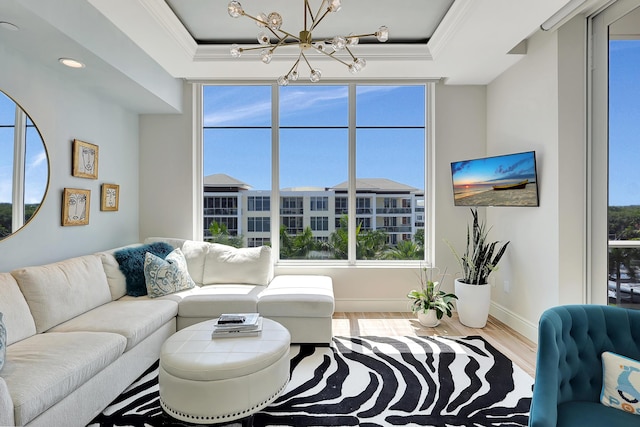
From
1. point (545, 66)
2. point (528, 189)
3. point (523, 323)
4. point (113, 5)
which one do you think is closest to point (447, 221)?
point (528, 189)

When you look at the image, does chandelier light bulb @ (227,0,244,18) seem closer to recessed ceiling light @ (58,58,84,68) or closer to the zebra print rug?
recessed ceiling light @ (58,58,84,68)

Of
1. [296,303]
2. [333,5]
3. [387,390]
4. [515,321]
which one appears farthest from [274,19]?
[515,321]

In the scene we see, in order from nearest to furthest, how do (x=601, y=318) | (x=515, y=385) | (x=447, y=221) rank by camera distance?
(x=601, y=318), (x=515, y=385), (x=447, y=221)

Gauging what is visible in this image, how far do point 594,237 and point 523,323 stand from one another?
3.54 ft

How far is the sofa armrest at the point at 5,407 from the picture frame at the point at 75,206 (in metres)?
1.87

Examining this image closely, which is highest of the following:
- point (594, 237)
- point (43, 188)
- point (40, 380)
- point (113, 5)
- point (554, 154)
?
point (113, 5)

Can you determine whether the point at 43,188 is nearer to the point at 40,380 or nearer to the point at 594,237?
the point at 40,380

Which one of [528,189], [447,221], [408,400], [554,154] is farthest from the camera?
[447,221]

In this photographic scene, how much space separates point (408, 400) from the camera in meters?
2.16

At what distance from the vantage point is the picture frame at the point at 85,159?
9.80ft

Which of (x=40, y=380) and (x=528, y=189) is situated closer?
(x=40, y=380)

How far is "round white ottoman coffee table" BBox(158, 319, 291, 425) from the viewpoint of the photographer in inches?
66.2

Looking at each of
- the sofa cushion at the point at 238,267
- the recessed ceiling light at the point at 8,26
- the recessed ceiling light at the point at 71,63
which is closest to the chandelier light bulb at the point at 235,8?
the recessed ceiling light at the point at 8,26

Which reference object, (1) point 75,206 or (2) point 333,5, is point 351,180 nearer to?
(2) point 333,5
